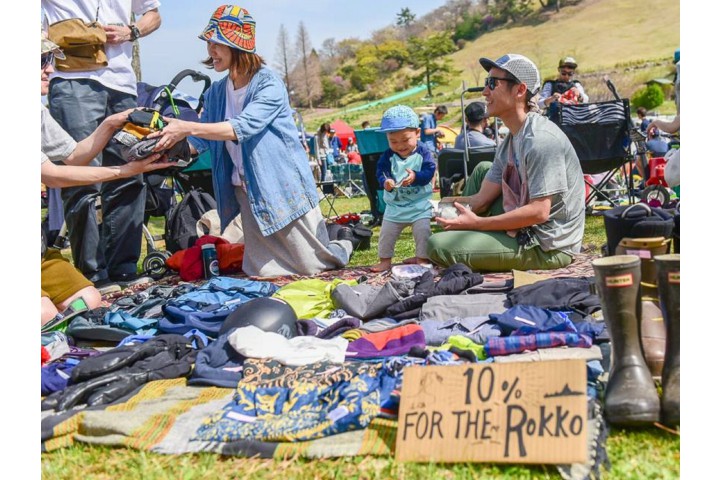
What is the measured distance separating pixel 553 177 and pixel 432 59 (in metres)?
72.5

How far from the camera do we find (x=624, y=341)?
93.0 inches

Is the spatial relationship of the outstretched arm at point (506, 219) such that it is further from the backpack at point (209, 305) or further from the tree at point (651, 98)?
the tree at point (651, 98)

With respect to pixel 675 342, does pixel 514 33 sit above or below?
above

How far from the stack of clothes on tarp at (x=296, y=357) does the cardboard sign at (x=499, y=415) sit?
0.10 meters

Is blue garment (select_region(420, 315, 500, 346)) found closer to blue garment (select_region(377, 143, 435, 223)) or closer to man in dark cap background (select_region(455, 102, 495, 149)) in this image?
blue garment (select_region(377, 143, 435, 223))

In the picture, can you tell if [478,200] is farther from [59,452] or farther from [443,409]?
[59,452]

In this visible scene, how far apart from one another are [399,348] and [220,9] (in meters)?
3.07

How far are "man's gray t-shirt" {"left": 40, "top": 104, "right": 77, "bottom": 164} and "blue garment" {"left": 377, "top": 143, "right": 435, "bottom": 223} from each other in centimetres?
224

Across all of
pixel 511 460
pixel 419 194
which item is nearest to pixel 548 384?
pixel 511 460

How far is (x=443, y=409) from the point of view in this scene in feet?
7.15

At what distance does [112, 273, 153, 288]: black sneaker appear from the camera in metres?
5.41

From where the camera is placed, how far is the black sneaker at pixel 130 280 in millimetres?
5406

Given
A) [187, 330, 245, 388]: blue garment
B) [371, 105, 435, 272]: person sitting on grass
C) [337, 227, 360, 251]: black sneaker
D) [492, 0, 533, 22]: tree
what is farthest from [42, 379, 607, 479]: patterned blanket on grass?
[492, 0, 533, 22]: tree

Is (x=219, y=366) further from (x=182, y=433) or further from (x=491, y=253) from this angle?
(x=491, y=253)
